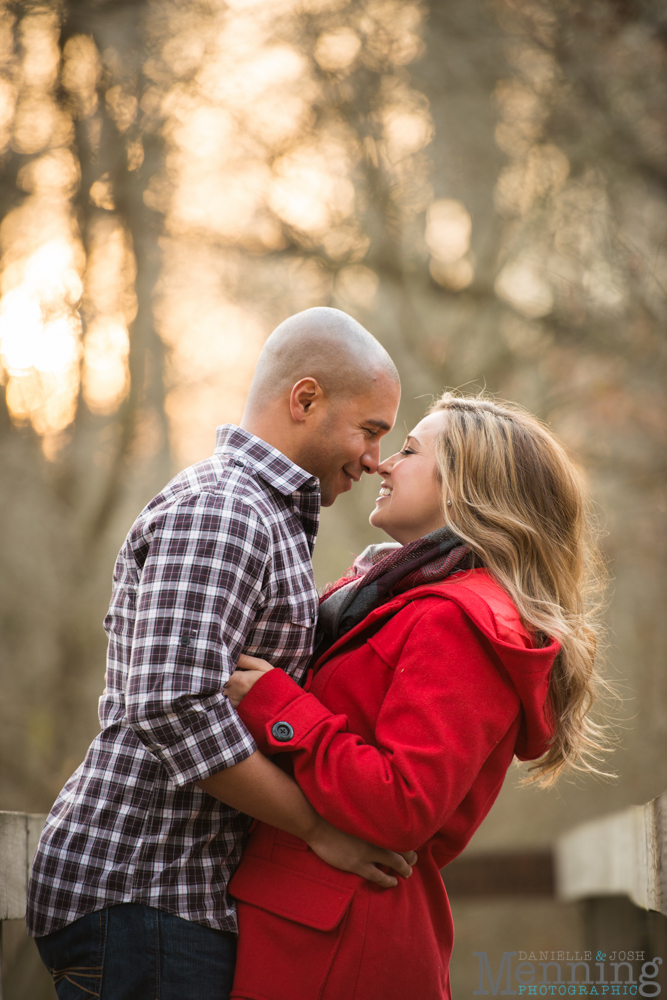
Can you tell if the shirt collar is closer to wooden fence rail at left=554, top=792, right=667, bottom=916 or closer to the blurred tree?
wooden fence rail at left=554, top=792, right=667, bottom=916

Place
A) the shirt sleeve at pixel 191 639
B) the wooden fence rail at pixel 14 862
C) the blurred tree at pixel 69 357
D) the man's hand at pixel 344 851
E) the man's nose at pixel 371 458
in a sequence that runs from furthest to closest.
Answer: the blurred tree at pixel 69 357, the man's nose at pixel 371 458, the wooden fence rail at pixel 14 862, the man's hand at pixel 344 851, the shirt sleeve at pixel 191 639

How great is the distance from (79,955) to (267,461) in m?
0.95

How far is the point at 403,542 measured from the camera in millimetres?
1794

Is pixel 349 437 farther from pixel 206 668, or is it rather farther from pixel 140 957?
pixel 140 957

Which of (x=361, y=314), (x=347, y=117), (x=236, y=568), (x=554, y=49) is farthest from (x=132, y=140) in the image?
(x=236, y=568)

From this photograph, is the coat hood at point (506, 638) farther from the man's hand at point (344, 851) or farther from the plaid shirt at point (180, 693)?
the man's hand at point (344, 851)

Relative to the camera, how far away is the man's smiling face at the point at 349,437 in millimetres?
1692

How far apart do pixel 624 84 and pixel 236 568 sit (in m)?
5.73

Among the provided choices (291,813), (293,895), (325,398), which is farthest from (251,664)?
(325,398)

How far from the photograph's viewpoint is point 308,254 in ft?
18.0

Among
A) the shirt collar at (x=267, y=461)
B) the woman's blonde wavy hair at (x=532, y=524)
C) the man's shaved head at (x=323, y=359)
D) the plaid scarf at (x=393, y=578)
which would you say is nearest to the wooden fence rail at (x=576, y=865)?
the woman's blonde wavy hair at (x=532, y=524)

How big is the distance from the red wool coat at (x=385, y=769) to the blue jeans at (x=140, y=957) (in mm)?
63

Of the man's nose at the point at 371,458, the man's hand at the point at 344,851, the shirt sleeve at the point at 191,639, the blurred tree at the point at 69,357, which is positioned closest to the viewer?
the shirt sleeve at the point at 191,639

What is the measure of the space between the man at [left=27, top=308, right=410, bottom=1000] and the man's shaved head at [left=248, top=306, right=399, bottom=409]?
0.87ft
